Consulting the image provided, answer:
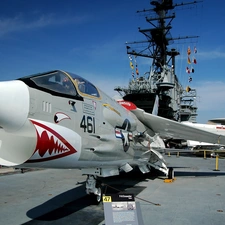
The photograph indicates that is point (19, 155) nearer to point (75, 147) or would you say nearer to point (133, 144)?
point (75, 147)

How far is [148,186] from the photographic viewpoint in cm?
1070

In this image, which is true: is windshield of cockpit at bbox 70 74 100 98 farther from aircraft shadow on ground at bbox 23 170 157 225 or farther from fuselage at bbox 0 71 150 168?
aircraft shadow on ground at bbox 23 170 157 225

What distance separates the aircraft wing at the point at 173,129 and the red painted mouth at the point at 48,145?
5.69 metres

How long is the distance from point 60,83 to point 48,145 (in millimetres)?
1314

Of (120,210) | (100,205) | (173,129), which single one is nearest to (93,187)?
(100,205)

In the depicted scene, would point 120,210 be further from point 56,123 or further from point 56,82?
point 56,82

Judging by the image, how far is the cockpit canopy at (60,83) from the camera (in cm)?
454

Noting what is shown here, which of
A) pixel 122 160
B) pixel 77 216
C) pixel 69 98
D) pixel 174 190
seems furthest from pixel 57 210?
pixel 174 190

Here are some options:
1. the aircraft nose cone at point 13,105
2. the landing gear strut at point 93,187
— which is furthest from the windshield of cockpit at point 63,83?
the landing gear strut at point 93,187

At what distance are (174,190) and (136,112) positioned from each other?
128 inches

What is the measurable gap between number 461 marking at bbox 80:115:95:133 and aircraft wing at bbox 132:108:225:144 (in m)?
4.41

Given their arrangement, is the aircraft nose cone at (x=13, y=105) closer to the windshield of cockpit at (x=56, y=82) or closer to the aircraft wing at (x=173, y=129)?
the windshield of cockpit at (x=56, y=82)

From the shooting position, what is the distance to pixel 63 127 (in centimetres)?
486

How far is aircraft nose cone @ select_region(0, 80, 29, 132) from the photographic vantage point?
3770 millimetres
